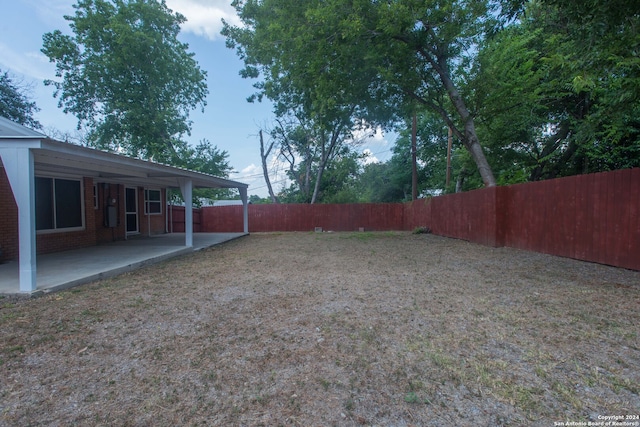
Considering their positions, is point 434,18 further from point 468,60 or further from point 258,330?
point 258,330

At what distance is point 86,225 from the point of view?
30.0ft

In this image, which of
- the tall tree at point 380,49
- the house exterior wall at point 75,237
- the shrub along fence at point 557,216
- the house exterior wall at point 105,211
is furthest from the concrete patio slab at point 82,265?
the shrub along fence at point 557,216

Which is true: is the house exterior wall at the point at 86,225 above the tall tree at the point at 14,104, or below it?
below

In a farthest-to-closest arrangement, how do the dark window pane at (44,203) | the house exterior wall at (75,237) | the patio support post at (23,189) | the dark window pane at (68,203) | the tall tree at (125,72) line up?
the tall tree at (125,72) < the dark window pane at (68,203) < the house exterior wall at (75,237) < the dark window pane at (44,203) < the patio support post at (23,189)

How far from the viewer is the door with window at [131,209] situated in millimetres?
11641

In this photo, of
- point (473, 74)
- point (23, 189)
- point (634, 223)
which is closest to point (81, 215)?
point (23, 189)

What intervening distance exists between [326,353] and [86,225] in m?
8.99

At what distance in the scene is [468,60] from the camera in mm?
12289

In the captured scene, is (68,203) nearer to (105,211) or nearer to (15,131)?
(105,211)

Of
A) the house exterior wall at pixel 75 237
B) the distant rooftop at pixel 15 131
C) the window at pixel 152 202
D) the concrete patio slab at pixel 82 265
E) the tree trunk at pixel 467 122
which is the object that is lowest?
the concrete patio slab at pixel 82 265

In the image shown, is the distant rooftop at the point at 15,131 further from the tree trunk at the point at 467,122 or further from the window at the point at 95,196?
the tree trunk at the point at 467,122

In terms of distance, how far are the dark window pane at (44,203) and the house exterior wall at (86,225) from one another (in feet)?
0.68

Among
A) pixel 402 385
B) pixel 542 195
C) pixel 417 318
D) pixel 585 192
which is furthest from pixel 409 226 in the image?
pixel 402 385

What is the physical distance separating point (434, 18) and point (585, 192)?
596cm
